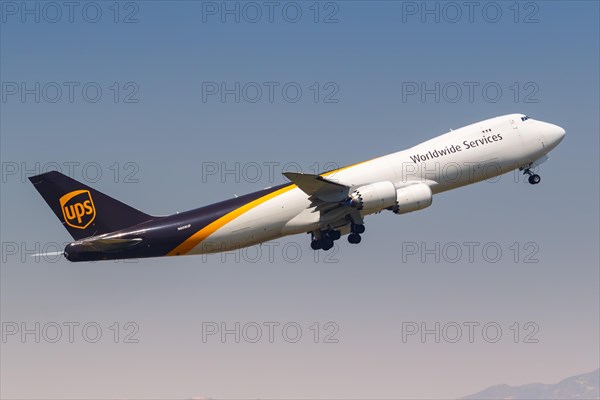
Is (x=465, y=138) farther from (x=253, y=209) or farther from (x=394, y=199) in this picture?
(x=253, y=209)

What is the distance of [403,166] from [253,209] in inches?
447

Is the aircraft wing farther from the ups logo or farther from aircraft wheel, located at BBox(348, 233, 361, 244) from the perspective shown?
the ups logo

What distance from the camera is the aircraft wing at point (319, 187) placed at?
60125 mm

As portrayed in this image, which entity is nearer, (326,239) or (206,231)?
(206,231)

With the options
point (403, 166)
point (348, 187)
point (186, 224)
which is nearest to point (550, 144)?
point (403, 166)

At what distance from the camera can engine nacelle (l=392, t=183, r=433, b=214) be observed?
63.3 metres

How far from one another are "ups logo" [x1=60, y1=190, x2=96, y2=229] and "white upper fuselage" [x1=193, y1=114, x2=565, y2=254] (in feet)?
24.8

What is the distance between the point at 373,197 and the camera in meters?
62.0

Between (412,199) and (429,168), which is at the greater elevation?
(429,168)

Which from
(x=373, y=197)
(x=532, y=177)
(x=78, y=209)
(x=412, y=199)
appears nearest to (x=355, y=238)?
(x=373, y=197)

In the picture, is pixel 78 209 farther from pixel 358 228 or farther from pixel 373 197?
pixel 373 197

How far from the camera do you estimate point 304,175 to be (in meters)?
59.9

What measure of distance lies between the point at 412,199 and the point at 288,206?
870cm

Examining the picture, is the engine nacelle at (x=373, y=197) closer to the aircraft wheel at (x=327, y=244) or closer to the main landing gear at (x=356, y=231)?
the main landing gear at (x=356, y=231)
